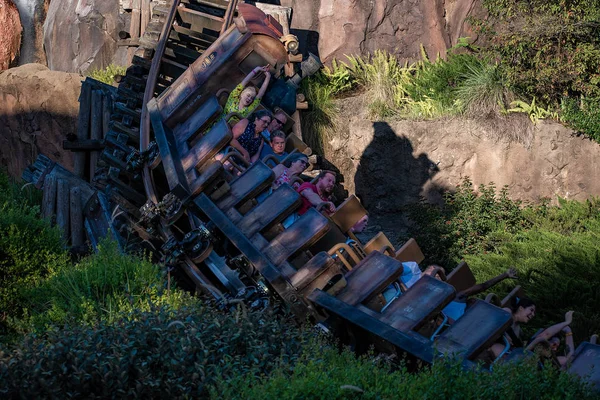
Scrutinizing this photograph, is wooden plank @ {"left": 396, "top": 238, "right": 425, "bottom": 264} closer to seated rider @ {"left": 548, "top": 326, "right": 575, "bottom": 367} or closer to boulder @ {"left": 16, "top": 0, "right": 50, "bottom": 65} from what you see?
seated rider @ {"left": 548, "top": 326, "right": 575, "bottom": 367}

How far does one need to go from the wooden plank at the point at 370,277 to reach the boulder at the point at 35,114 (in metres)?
10.6

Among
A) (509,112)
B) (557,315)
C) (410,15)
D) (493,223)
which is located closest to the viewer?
(557,315)

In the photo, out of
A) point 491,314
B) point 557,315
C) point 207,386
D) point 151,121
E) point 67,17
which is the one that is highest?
point 67,17

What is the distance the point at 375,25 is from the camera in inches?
719

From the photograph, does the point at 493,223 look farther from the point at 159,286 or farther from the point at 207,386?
the point at 207,386

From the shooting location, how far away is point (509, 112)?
47.8 feet

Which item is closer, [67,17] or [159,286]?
[159,286]

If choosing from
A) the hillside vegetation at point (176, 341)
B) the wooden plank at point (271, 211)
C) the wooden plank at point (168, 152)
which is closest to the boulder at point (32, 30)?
the wooden plank at point (168, 152)

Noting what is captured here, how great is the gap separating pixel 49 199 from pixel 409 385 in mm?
7086

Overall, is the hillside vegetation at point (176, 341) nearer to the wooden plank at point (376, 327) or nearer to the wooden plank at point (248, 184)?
the wooden plank at point (376, 327)

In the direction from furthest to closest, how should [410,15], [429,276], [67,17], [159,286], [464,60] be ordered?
[67,17] → [410,15] → [464,60] → [159,286] → [429,276]

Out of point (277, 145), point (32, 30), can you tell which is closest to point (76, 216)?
point (277, 145)

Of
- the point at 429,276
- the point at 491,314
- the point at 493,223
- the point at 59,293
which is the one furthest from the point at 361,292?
the point at 493,223

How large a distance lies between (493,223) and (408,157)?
9.77 ft
